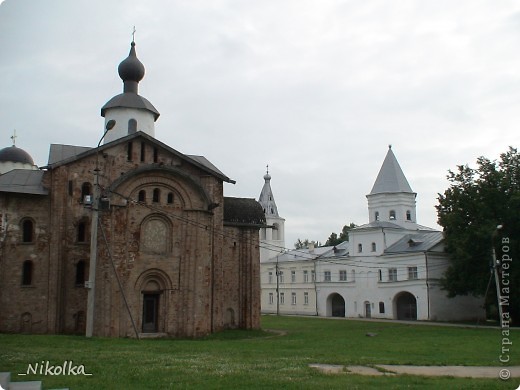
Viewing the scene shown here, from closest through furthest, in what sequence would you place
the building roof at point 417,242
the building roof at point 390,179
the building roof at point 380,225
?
the building roof at point 417,242
the building roof at point 380,225
the building roof at point 390,179

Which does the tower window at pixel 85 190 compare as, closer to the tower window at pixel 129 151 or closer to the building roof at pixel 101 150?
the building roof at pixel 101 150

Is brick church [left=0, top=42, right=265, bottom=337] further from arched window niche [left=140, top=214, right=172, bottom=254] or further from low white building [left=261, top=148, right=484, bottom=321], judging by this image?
low white building [left=261, top=148, right=484, bottom=321]

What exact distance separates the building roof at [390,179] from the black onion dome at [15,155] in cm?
3219

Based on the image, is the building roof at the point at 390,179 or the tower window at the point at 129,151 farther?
the building roof at the point at 390,179

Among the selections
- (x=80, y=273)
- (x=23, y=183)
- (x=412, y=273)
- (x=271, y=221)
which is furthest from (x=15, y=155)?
(x=271, y=221)

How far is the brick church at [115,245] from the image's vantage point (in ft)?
89.4

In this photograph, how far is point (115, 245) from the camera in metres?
27.1

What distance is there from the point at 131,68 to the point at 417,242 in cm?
2915

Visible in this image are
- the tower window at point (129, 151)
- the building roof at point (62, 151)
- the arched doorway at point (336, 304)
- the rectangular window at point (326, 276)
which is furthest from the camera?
the rectangular window at point (326, 276)

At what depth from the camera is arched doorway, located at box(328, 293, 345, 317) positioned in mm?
59688

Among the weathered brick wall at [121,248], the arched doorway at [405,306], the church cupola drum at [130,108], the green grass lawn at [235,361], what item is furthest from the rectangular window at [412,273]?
the church cupola drum at [130,108]

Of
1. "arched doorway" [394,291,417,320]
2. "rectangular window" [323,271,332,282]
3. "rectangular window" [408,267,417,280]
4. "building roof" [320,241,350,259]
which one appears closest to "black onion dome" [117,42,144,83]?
"rectangular window" [408,267,417,280]

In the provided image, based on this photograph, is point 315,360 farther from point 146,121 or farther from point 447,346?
point 146,121

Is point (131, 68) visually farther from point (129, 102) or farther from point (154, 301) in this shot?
point (154, 301)
